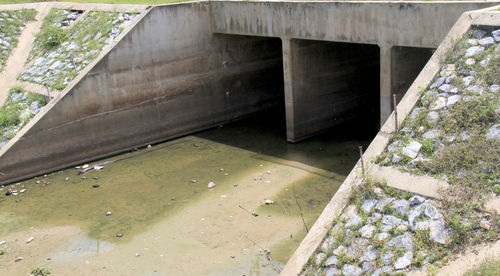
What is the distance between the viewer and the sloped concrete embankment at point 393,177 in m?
7.81

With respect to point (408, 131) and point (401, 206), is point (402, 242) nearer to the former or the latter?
point (401, 206)

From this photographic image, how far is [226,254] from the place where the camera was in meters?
10.9

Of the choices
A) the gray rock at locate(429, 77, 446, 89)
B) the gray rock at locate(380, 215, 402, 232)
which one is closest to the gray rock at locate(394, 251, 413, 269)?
the gray rock at locate(380, 215, 402, 232)

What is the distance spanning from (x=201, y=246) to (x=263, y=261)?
4.66ft

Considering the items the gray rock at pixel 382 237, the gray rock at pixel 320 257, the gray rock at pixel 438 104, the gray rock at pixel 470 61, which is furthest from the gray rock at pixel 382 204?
the gray rock at pixel 470 61

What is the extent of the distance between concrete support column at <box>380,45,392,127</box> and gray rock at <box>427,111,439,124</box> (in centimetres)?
531

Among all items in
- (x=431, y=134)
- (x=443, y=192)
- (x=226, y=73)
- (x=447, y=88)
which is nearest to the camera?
(x=443, y=192)

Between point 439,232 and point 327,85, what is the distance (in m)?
10.7

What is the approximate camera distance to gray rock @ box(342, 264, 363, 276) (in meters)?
7.25

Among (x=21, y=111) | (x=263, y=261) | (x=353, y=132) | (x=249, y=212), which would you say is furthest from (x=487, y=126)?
(x=21, y=111)

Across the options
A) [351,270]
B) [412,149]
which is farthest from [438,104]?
[351,270]

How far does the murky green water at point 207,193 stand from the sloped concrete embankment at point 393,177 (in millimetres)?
2415

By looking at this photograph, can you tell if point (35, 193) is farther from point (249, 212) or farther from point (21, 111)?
point (249, 212)

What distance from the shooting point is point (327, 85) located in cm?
1759
